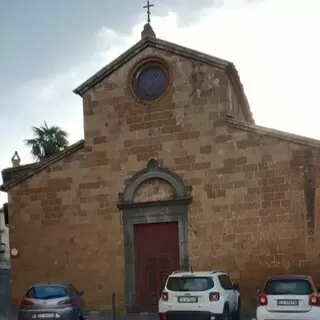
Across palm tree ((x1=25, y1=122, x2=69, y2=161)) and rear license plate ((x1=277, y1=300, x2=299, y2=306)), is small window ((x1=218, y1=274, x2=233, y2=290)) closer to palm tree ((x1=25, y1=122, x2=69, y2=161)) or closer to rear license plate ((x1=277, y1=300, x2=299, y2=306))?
rear license plate ((x1=277, y1=300, x2=299, y2=306))

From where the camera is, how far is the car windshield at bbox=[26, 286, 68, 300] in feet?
58.2

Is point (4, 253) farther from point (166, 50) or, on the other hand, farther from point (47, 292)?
point (47, 292)

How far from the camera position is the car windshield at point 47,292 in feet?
58.2

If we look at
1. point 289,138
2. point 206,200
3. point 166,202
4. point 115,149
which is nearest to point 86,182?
point 115,149

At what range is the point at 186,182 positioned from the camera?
2230 cm

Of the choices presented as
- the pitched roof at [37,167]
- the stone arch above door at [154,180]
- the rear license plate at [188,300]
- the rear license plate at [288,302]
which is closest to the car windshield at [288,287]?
the rear license plate at [288,302]

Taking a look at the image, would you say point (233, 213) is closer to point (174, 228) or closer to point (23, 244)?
point (174, 228)

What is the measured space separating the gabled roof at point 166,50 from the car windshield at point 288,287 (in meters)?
9.27

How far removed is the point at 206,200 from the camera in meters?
21.9

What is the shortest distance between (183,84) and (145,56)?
6.45 feet

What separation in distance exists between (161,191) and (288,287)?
8.16 m

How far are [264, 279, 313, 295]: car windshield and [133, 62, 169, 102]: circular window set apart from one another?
9.86 metres

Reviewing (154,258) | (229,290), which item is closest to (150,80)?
(154,258)

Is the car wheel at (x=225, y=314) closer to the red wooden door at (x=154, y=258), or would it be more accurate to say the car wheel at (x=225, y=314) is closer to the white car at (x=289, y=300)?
the white car at (x=289, y=300)
